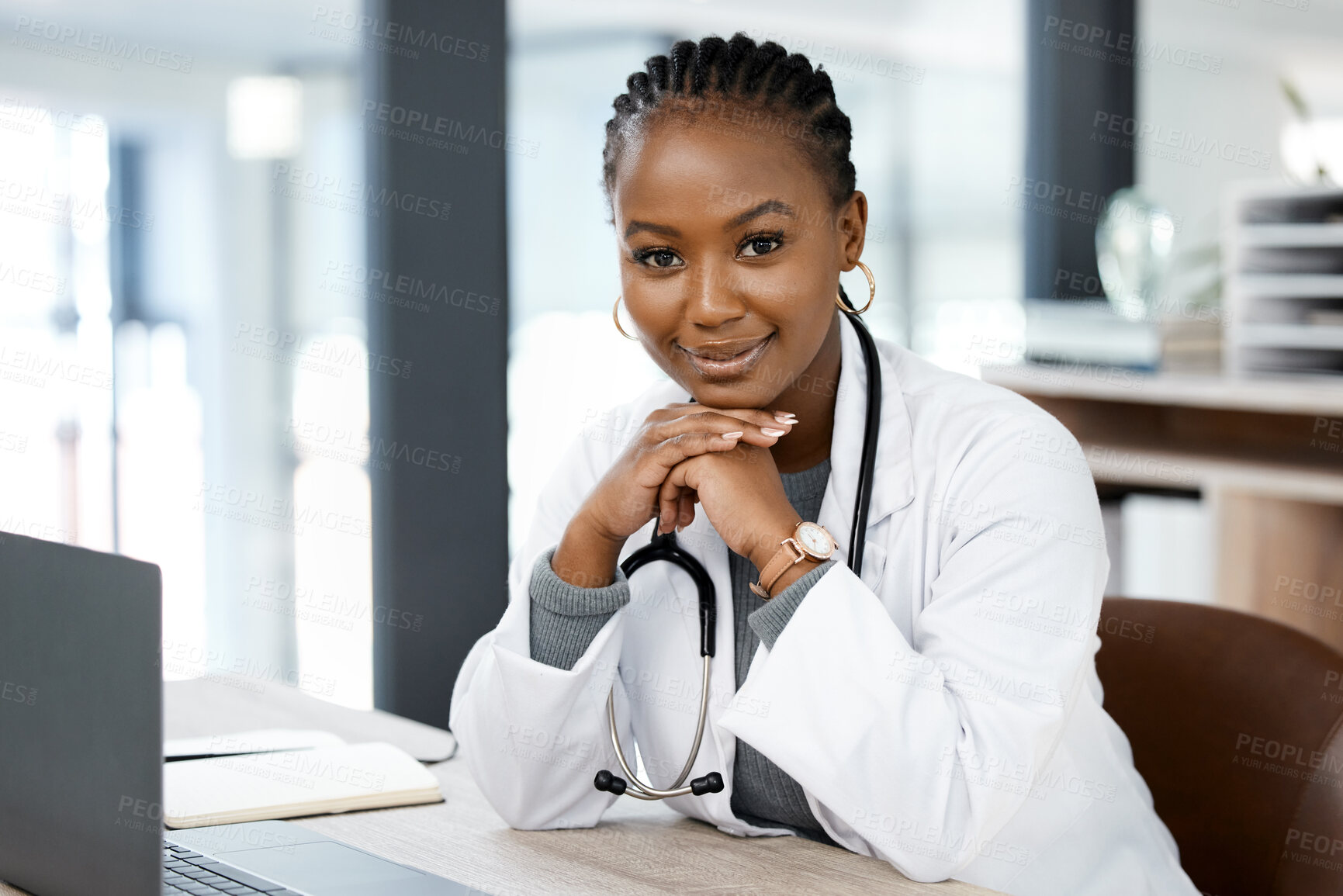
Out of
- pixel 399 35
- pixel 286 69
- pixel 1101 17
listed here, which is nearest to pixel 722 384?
pixel 399 35

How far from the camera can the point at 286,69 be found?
16.4 feet

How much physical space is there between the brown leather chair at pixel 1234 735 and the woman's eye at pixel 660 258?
0.61 metres

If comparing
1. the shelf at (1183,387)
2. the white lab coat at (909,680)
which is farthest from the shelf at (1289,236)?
the white lab coat at (909,680)

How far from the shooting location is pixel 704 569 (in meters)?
1.17

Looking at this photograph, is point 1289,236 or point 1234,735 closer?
point 1234,735

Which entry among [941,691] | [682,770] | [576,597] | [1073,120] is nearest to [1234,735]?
[941,691]

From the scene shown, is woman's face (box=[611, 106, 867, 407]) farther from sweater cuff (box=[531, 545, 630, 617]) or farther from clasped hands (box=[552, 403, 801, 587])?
sweater cuff (box=[531, 545, 630, 617])

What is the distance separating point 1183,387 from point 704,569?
1180 mm

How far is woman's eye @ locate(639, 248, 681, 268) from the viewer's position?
1.08 m

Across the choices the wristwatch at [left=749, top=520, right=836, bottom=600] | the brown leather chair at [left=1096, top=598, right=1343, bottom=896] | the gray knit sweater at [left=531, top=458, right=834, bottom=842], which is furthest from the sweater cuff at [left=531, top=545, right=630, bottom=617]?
the brown leather chair at [left=1096, top=598, right=1343, bottom=896]

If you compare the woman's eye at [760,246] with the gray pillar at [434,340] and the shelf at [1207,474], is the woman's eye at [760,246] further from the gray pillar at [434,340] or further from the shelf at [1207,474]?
the shelf at [1207,474]

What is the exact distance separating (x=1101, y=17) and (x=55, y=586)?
8.96 ft

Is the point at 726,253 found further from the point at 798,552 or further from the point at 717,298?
the point at 798,552

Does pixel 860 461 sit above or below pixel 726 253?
below
